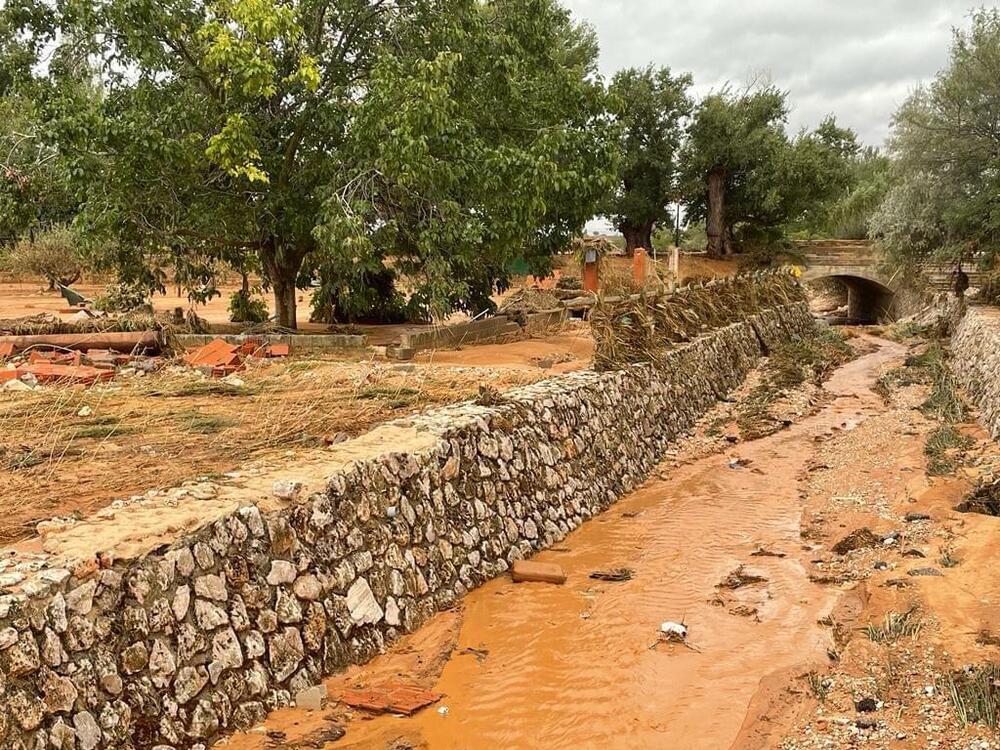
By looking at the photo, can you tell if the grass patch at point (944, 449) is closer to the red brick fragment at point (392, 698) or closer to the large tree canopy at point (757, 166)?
the red brick fragment at point (392, 698)

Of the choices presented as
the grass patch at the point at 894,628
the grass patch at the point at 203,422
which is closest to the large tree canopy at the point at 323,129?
the grass patch at the point at 203,422

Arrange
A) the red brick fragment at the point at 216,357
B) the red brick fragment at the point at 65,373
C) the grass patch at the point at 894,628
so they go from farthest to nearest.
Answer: the red brick fragment at the point at 216,357
the red brick fragment at the point at 65,373
the grass patch at the point at 894,628

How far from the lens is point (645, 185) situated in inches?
1391

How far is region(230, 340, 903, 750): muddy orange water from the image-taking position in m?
5.03

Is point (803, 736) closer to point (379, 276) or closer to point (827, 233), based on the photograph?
point (379, 276)

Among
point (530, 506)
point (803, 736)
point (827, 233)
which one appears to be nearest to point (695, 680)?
point (803, 736)

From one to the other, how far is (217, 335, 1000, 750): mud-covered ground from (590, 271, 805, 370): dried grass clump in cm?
244

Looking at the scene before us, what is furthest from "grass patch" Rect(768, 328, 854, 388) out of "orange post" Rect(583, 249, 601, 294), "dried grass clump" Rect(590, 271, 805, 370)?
"orange post" Rect(583, 249, 601, 294)

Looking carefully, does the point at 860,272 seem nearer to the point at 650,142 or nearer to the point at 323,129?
the point at 650,142

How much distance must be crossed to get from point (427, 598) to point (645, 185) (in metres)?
31.6

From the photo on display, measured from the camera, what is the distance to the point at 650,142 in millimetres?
34938

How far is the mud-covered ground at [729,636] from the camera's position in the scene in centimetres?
490

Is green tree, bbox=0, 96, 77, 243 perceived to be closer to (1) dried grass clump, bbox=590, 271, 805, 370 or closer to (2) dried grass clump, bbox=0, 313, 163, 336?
(2) dried grass clump, bbox=0, 313, 163, 336

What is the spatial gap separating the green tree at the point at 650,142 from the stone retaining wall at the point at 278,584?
27367 millimetres
